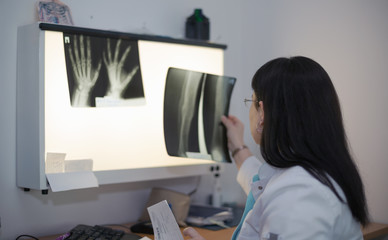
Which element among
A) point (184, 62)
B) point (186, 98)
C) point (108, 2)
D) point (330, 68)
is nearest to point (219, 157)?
point (186, 98)

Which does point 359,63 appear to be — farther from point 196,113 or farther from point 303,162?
point 303,162

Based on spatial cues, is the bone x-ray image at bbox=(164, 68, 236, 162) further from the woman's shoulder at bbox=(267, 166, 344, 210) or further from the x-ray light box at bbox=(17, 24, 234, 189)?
the woman's shoulder at bbox=(267, 166, 344, 210)

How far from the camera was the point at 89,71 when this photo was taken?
1.60 m

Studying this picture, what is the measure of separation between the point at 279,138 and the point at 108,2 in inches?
42.1

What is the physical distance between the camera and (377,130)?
191cm

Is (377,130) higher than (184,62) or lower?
lower

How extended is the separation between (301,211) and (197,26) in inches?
50.4

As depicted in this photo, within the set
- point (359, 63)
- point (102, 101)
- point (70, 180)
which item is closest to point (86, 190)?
point (70, 180)

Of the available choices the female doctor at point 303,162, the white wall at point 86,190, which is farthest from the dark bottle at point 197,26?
the female doctor at point 303,162

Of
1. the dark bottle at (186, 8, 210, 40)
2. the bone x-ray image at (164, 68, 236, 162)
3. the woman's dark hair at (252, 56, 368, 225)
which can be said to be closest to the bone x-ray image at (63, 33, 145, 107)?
the bone x-ray image at (164, 68, 236, 162)

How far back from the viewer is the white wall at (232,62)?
162cm

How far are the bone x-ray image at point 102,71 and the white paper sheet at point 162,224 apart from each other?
50 centimetres

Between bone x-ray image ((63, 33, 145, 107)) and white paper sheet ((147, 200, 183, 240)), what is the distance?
0.50 metres

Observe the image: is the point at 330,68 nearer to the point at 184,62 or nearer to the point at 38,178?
the point at 184,62
